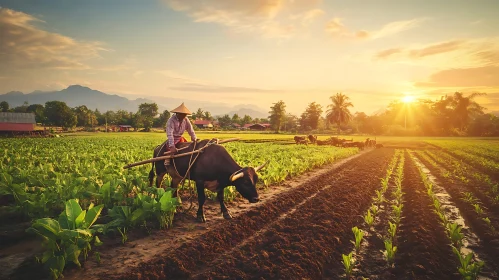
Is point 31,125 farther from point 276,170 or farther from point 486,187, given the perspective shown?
point 486,187

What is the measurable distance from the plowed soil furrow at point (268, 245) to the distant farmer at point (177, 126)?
8.30ft

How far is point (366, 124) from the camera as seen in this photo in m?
89.2

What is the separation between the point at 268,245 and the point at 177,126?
399cm

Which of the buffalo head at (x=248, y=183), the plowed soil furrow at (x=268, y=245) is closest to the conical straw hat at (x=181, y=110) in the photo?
the buffalo head at (x=248, y=183)

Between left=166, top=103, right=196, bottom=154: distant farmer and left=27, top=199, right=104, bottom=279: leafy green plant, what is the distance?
2683mm

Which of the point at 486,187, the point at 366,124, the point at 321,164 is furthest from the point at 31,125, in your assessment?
the point at 366,124

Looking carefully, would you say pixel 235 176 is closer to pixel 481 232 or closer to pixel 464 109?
pixel 481 232

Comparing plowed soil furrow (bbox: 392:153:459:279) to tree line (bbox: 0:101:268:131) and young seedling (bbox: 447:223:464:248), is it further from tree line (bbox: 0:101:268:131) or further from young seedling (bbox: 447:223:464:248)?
tree line (bbox: 0:101:268:131)

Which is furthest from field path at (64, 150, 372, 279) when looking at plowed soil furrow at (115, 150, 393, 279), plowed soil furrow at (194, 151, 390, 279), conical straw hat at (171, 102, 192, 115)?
conical straw hat at (171, 102, 192, 115)

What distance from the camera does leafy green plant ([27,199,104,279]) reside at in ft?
12.5

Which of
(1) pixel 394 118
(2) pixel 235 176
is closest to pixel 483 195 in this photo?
(2) pixel 235 176

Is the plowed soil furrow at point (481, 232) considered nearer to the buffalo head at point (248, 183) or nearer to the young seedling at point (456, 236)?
the young seedling at point (456, 236)

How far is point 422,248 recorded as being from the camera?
5.39 meters

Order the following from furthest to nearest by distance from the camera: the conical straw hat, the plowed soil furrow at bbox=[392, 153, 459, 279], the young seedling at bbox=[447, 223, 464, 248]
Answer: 1. the conical straw hat
2. the young seedling at bbox=[447, 223, 464, 248]
3. the plowed soil furrow at bbox=[392, 153, 459, 279]
